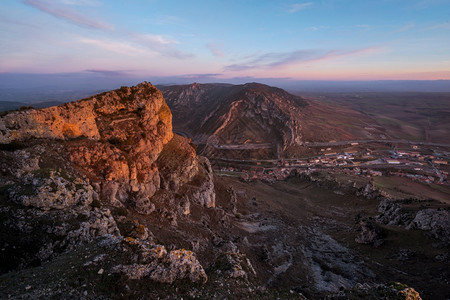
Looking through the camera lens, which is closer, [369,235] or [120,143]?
[120,143]

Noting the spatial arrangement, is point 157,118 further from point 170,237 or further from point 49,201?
point 49,201

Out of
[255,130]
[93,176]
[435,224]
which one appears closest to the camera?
A: [93,176]

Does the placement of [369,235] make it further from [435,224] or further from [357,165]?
[357,165]

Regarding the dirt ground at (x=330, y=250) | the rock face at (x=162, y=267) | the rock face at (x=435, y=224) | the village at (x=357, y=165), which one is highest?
the rock face at (x=162, y=267)

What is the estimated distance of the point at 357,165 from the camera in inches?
4626

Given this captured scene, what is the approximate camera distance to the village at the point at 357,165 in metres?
102

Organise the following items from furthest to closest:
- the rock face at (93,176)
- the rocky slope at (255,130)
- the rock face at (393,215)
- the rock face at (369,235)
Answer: the rocky slope at (255,130) < the rock face at (393,215) < the rock face at (369,235) < the rock face at (93,176)

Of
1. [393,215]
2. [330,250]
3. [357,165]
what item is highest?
[393,215]

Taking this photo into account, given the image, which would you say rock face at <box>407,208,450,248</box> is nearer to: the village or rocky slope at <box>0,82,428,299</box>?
rocky slope at <box>0,82,428,299</box>

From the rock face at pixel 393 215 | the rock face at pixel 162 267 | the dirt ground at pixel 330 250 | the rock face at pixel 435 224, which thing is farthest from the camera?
the rock face at pixel 393 215

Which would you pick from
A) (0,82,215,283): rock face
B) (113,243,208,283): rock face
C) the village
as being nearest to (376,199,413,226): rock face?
(0,82,215,283): rock face

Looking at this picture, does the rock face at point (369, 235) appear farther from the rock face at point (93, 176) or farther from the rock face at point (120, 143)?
the rock face at point (93, 176)

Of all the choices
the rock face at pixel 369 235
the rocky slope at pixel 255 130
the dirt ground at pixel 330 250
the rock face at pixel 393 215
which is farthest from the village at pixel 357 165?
the rock face at pixel 369 235

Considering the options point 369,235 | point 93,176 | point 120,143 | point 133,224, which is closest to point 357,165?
point 369,235
